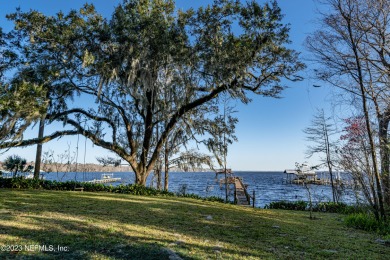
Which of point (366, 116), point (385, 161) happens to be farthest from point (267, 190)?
point (366, 116)

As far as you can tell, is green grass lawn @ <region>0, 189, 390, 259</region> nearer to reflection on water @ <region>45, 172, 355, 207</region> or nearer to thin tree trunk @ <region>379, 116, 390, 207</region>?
thin tree trunk @ <region>379, 116, 390, 207</region>

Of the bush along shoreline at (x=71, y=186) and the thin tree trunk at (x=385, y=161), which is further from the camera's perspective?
the bush along shoreline at (x=71, y=186)

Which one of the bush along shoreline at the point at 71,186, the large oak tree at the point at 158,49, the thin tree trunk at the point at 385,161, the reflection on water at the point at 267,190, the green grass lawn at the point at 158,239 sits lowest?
the reflection on water at the point at 267,190

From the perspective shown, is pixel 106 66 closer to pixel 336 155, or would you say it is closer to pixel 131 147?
pixel 131 147

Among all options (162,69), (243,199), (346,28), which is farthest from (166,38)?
(243,199)

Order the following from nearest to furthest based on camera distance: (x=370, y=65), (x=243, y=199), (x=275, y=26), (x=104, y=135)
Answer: (x=370, y=65) → (x=275, y=26) → (x=104, y=135) → (x=243, y=199)

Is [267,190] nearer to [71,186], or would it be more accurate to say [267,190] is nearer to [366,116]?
[71,186]

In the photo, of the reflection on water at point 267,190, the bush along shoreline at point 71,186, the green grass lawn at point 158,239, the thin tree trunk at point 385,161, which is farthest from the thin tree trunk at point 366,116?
the bush along shoreline at point 71,186

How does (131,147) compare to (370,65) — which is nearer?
(370,65)

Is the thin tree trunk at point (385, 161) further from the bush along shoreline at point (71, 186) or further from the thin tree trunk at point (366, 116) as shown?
the bush along shoreline at point (71, 186)

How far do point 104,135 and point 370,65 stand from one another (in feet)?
34.6

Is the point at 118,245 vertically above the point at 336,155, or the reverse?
the point at 336,155

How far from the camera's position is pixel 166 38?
A: 10.1 meters

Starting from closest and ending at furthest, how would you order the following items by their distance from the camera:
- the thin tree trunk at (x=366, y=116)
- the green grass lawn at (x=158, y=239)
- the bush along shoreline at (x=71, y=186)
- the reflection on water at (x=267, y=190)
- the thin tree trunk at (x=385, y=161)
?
1. the green grass lawn at (x=158, y=239)
2. the thin tree trunk at (x=366, y=116)
3. the thin tree trunk at (x=385, y=161)
4. the bush along shoreline at (x=71, y=186)
5. the reflection on water at (x=267, y=190)
